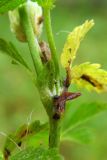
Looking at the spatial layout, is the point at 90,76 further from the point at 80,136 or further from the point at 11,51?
the point at 80,136

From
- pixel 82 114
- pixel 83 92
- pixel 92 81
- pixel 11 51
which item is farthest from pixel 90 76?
pixel 83 92

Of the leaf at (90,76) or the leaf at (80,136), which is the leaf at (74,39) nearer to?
the leaf at (90,76)

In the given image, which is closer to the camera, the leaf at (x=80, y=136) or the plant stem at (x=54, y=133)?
the plant stem at (x=54, y=133)

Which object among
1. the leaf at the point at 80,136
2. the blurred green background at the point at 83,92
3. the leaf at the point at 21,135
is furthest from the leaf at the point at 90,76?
the blurred green background at the point at 83,92

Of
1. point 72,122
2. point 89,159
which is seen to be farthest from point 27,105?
point 72,122

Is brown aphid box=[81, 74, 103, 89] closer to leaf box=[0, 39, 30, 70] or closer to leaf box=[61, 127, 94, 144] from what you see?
leaf box=[0, 39, 30, 70]

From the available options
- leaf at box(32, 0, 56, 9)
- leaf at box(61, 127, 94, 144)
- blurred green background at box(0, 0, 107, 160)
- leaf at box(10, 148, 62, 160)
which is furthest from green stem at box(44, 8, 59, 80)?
blurred green background at box(0, 0, 107, 160)
